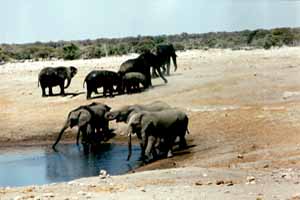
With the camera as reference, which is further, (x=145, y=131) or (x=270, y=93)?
(x=270, y=93)

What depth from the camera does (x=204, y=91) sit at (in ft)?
106

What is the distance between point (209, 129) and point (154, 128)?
3.43 meters

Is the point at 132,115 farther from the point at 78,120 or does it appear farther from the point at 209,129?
the point at 78,120

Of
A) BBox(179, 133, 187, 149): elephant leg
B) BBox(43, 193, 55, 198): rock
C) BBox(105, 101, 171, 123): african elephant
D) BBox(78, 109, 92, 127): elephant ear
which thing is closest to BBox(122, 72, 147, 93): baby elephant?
BBox(78, 109, 92, 127): elephant ear

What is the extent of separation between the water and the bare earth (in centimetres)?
133

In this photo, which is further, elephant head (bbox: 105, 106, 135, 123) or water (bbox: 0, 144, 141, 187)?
elephant head (bbox: 105, 106, 135, 123)

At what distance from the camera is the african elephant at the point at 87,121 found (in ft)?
85.8

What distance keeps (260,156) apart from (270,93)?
11.9 meters

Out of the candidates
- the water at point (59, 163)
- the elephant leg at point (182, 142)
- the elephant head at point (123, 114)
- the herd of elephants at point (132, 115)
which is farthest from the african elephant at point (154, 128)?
the elephant head at point (123, 114)

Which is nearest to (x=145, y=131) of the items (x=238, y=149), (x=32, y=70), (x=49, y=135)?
(x=238, y=149)

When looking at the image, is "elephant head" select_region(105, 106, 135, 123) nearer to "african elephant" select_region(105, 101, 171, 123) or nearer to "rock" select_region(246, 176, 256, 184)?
"african elephant" select_region(105, 101, 171, 123)

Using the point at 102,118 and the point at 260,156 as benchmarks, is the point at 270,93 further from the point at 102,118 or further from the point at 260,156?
the point at 260,156

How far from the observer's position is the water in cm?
2038

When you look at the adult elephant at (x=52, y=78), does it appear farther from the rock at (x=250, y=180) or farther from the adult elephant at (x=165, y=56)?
the rock at (x=250, y=180)
